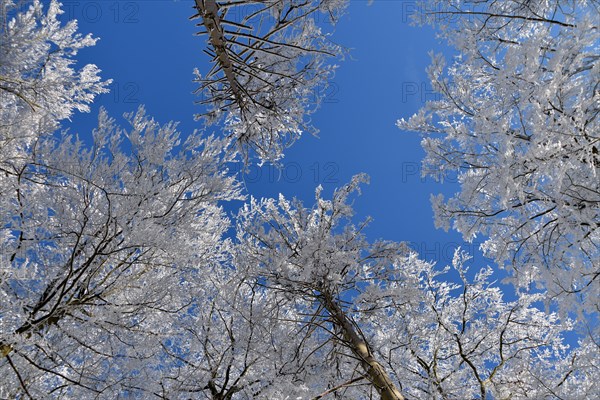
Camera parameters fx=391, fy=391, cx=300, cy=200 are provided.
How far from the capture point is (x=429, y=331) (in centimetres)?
739

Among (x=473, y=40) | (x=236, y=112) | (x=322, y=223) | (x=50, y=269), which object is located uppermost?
(x=473, y=40)

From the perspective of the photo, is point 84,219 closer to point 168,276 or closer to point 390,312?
point 168,276

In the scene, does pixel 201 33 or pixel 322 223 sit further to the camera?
pixel 322 223

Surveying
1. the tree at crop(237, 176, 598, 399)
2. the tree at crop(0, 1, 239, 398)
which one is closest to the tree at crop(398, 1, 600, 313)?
the tree at crop(237, 176, 598, 399)

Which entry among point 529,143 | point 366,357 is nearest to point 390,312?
point 366,357

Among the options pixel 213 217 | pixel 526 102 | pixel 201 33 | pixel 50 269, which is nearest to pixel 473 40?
pixel 526 102

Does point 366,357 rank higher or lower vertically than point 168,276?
lower

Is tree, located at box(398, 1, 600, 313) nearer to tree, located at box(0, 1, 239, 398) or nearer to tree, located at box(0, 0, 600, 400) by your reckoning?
Result: tree, located at box(0, 0, 600, 400)

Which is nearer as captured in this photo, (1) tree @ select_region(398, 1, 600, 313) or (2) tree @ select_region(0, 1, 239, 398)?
(1) tree @ select_region(398, 1, 600, 313)

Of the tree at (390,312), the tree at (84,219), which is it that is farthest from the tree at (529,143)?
the tree at (84,219)

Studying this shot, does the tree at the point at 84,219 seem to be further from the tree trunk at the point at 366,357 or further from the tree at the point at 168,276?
the tree trunk at the point at 366,357

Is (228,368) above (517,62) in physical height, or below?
below

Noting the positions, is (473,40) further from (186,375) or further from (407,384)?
(186,375)

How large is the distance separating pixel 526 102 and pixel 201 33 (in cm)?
244
